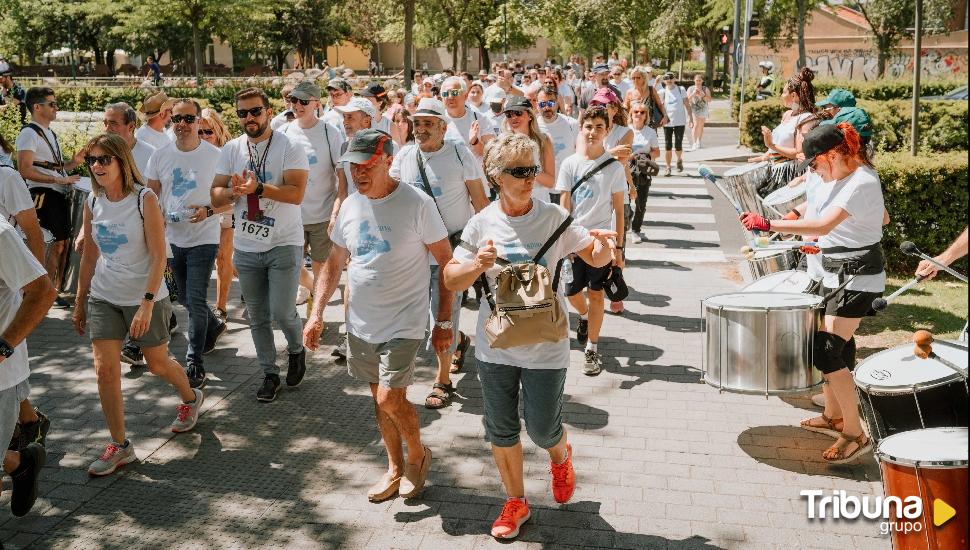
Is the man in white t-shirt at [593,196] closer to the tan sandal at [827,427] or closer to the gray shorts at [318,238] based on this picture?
the tan sandal at [827,427]

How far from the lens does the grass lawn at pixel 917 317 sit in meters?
7.04

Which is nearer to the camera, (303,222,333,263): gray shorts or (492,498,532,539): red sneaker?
(492,498,532,539): red sneaker

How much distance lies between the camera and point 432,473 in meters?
4.96

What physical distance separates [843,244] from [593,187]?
210 centimetres

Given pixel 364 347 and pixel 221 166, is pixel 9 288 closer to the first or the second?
pixel 364 347

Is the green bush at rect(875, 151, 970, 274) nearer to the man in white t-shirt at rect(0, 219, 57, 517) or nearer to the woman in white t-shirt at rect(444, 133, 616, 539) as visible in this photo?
the woman in white t-shirt at rect(444, 133, 616, 539)

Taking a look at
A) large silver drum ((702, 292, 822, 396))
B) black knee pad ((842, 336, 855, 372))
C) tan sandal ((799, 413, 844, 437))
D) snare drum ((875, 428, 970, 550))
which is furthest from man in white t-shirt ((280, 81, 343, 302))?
snare drum ((875, 428, 970, 550))

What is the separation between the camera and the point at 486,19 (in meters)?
55.8

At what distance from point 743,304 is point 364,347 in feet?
6.53

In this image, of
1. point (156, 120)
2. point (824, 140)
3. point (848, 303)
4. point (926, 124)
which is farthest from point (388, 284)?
point (926, 124)

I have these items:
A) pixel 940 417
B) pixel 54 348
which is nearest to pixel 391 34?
pixel 54 348

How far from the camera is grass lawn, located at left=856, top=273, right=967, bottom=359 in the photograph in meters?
7.04

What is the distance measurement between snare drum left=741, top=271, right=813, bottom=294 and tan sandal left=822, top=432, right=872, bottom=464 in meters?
0.86

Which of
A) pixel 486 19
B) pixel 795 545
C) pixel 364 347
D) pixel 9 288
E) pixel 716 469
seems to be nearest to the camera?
pixel 9 288
